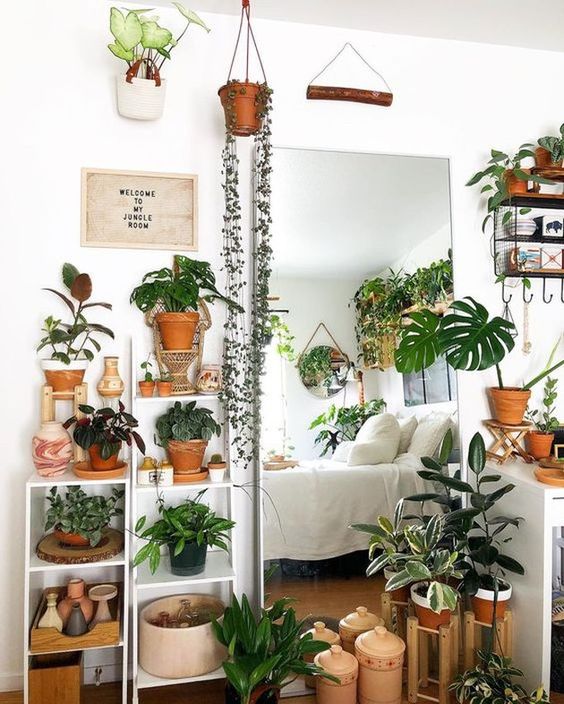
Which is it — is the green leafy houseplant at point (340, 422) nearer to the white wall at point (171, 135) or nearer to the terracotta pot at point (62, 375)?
the white wall at point (171, 135)

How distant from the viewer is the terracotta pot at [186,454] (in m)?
2.30

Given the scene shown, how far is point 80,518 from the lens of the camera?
2.18 meters

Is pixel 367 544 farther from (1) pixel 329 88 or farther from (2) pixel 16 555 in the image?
(1) pixel 329 88

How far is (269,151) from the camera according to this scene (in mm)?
2355

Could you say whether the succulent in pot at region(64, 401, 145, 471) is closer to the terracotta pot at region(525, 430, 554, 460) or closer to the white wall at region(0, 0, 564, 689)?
the white wall at region(0, 0, 564, 689)

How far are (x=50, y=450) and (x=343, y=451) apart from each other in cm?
112

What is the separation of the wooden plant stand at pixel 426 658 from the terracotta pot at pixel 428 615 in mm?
17

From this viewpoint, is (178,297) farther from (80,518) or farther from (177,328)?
(80,518)

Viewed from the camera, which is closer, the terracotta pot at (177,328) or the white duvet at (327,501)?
the terracotta pot at (177,328)

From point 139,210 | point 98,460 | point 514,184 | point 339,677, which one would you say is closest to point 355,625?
point 339,677

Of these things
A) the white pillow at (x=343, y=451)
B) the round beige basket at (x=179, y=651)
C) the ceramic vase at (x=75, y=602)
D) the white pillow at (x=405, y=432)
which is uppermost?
the white pillow at (x=405, y=432)

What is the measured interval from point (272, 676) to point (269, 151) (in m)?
1.85

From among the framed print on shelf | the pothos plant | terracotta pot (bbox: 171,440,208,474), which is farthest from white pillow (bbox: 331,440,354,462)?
the framed print on shelf

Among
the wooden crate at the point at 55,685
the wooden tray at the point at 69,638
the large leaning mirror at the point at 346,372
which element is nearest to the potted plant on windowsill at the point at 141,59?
the large leaning mirror at the point at 346,372
